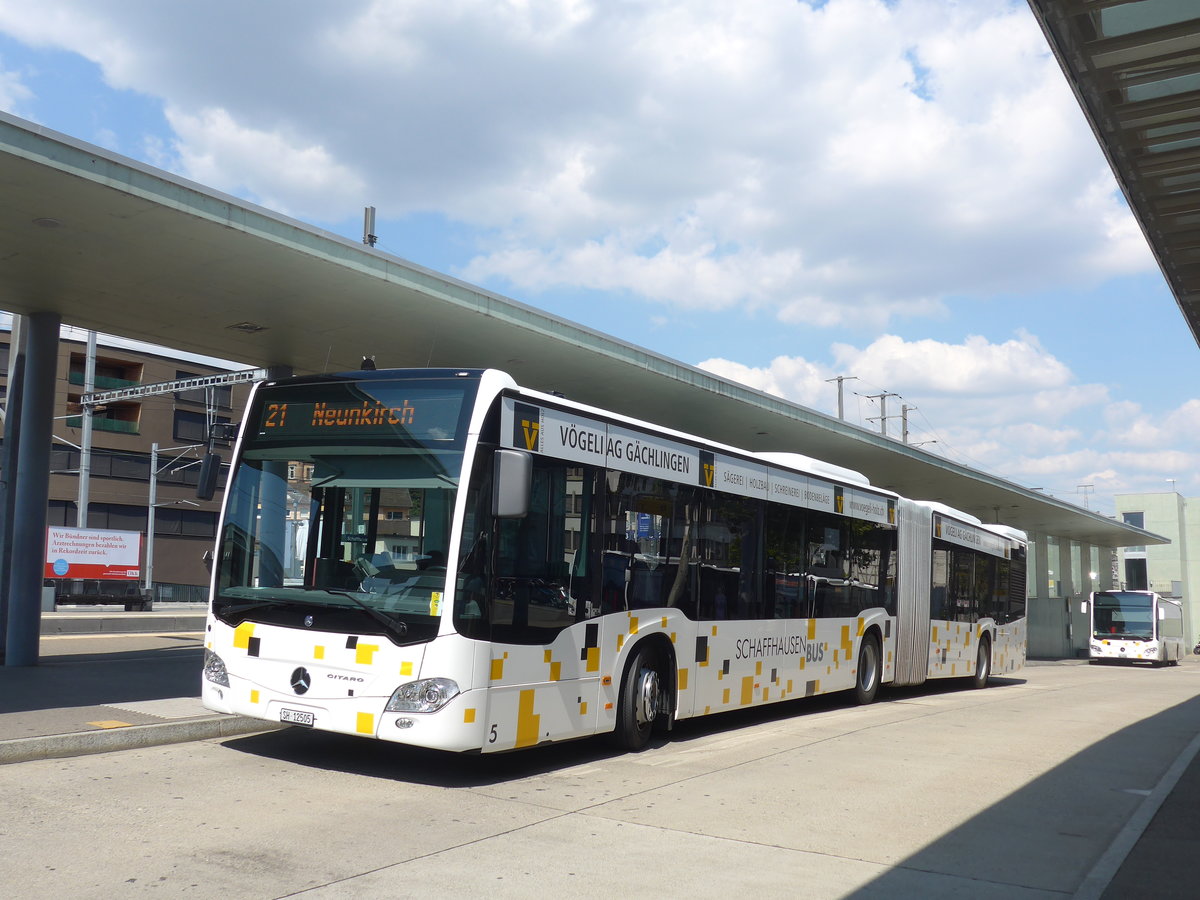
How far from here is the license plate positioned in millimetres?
8125

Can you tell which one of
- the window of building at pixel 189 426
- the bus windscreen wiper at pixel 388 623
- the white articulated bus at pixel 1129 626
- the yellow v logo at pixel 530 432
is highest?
the window of building at pixel 189 426

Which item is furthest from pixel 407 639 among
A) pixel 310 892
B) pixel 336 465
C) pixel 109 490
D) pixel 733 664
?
pixel 109 490

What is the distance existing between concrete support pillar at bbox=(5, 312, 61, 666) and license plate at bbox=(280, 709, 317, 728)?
7.41 m

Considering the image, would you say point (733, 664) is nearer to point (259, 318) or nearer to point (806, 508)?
point (806, 508)

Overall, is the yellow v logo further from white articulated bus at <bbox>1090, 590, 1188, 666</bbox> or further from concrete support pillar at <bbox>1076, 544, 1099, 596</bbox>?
concrete support pillar at <bbox>1076, 544, 1099, 596</bbox>

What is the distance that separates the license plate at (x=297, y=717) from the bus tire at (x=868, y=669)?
9.45 meters

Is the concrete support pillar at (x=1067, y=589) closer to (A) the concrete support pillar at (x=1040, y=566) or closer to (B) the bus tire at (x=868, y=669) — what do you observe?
(A) the concrete support pillar at (x=1040, y=566)

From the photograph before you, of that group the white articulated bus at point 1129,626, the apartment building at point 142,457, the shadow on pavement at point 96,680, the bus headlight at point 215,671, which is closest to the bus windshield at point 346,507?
the bus headlight at point 215,671

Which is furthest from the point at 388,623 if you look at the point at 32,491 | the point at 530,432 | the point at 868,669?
the point at 868,669

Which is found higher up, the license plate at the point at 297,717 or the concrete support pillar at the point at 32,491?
the concrete support pillar at the point at 32,491

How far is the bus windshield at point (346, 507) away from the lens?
321 inches

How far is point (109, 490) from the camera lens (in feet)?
184

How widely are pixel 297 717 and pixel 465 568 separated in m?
1.69

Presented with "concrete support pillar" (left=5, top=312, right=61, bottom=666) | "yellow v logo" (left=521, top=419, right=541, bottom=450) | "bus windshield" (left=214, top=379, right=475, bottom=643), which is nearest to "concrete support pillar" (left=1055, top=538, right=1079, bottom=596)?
"concrete support pillar" (left=5, top=312, right=61, bottom=666)
